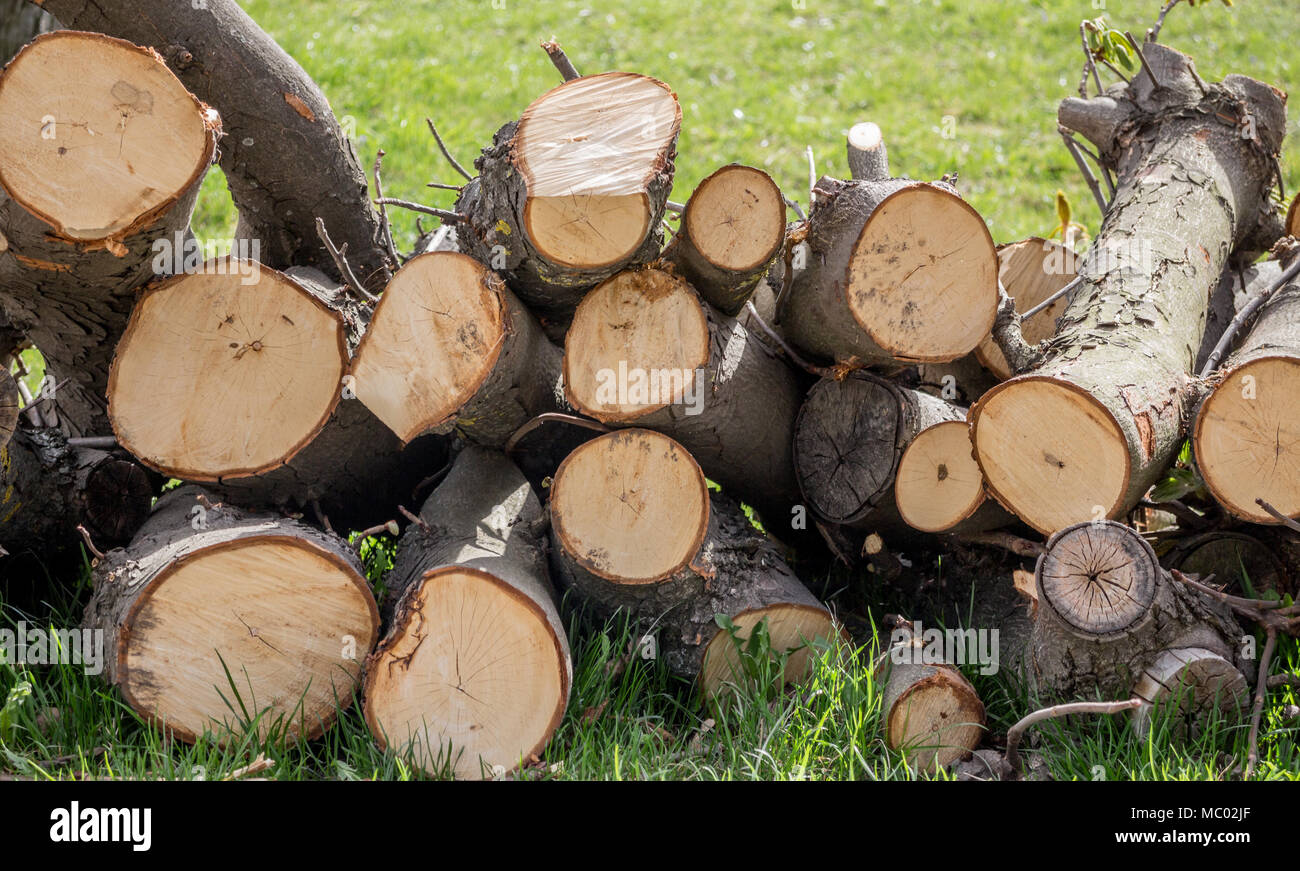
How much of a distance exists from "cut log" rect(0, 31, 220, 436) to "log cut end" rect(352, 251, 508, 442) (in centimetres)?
52

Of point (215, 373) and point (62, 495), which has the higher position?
point (215, 373)

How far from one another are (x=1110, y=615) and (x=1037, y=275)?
158 centimetres

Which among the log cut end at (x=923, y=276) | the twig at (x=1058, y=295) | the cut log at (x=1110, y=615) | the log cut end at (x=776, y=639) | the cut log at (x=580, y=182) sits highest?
the cut log at (x=580, y=182)

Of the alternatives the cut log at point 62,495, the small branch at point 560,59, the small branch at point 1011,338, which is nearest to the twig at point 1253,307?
the small branch at point 1011,338

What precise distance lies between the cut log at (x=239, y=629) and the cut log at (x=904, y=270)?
4.48ft

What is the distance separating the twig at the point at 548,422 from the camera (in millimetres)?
2549

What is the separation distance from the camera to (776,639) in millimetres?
2652

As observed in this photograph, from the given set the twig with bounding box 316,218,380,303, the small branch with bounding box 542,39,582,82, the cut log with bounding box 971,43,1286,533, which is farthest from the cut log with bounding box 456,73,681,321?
the cut log with bounding box 971,43,1286,533

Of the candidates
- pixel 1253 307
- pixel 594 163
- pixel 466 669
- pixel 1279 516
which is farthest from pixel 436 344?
pixel 1253 307

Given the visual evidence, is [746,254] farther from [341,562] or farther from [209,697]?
[209,697]

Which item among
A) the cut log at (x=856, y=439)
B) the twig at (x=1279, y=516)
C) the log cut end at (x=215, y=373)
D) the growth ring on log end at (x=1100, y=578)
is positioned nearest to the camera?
the growth ring on log end at (x=1100, y=578)

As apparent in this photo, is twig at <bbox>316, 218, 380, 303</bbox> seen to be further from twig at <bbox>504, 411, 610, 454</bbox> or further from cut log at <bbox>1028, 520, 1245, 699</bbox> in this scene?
cut log at <bbox>1028, 520, 1245, 699</bbox>

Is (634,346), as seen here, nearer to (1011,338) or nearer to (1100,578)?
(1011,338)

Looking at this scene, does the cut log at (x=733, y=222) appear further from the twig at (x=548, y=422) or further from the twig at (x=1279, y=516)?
the twig at (x=1279, y=516)
